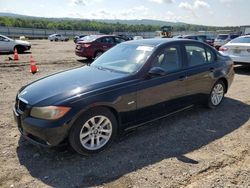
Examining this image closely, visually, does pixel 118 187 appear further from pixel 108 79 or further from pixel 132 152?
pixel 108 79

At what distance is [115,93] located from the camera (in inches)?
176

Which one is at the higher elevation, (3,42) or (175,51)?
(175,51)

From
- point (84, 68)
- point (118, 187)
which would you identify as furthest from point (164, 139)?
point (84, 68)

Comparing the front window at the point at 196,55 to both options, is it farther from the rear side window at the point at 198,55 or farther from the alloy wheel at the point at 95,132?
the alloy wheel at the point at 95,132

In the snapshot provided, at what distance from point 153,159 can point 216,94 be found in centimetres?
306

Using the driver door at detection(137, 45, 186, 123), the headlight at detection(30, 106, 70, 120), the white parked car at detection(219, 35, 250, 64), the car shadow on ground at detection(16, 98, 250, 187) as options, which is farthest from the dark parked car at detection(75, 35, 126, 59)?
the headlight at detection(30, 106, 70, 120)

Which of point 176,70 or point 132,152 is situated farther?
point 176,70

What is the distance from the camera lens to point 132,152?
4.52 m

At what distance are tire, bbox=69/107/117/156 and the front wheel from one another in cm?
286

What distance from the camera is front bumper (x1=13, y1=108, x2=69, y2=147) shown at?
158 inches

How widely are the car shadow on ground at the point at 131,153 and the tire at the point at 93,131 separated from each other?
14 centimetres

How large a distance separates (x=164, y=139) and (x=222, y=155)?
3.20 ft

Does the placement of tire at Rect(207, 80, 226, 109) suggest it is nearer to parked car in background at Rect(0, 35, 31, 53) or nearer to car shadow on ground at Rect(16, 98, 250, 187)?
car shadow on ground at Rect(16, 98, 250, 187)

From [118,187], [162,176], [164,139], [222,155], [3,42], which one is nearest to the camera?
[118,187]
